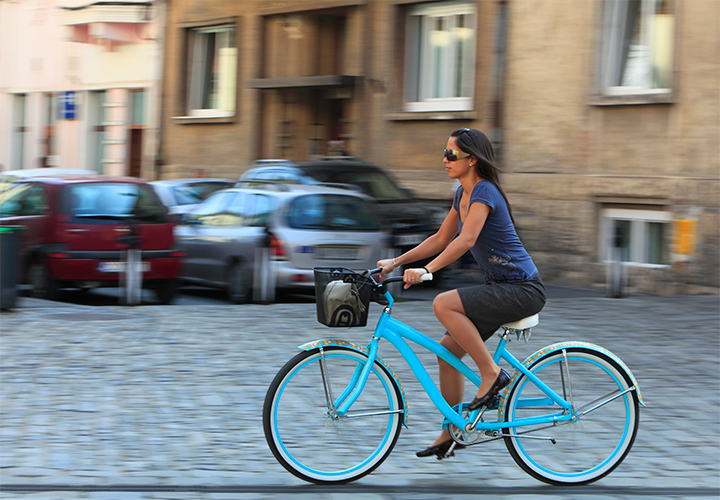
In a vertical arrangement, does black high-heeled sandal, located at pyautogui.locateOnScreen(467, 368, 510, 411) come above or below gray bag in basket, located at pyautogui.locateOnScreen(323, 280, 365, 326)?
below

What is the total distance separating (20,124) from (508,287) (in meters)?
30.5

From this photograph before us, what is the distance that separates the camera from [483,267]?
15.0ft

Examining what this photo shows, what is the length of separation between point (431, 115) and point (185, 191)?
15.2ft

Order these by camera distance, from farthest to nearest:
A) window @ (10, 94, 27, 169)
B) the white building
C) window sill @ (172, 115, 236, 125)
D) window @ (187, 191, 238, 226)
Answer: window @ (10, 94, 27, 169), the white building, window sill @ (172, 115, 236, 125), window @ (187, 191, 238, 226)

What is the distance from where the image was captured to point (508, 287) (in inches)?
176

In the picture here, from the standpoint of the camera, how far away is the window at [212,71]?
910 inches

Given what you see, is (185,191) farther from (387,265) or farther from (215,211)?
(387,265)

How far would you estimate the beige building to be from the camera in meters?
13.2

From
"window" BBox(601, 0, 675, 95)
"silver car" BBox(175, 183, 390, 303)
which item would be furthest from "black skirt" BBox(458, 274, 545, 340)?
"window" BBox(601, 0, 675, 95)

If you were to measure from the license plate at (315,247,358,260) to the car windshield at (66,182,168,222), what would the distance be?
200cm

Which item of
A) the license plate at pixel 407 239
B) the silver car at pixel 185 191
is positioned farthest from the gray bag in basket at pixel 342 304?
the silver car at pixel 185 191

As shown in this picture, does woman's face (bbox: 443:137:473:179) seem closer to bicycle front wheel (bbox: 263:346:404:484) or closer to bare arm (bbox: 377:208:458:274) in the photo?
bare arm (bbox: 377:208:458:274)

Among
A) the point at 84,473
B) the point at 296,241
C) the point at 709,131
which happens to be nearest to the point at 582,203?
the point at 709,131

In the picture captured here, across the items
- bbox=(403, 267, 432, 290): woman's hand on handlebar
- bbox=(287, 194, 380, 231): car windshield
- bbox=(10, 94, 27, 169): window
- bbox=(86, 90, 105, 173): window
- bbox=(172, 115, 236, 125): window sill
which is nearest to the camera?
bbox=(403, 267, 432, 290): woman's hand on handlebar
